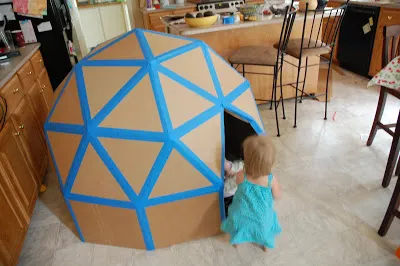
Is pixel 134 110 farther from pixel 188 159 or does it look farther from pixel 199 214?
pixel 199 214

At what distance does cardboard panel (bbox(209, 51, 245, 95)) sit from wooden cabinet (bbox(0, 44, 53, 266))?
1.38 metres

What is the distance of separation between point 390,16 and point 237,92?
2.68m

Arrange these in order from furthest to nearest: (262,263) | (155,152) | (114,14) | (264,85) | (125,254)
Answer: (114,14)
(264,85)
(125,254)
(262,263)
(155,152)

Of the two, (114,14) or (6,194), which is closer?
(6,194)

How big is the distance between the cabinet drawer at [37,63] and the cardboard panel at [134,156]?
164 cm

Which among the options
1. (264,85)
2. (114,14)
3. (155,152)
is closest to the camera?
(155,152)

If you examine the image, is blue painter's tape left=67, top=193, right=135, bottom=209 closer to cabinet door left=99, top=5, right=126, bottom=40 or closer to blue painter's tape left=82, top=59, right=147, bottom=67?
blue painter's tape left=82, top=59, right=147, bottom=67

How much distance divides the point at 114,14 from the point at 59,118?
16.7 feet

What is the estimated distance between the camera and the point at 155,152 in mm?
1502

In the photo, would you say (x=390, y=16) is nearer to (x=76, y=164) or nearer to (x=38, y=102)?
(x=76, y=164)

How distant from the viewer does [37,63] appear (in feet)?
9.12

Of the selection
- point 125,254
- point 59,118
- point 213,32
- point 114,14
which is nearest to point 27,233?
point 125,254

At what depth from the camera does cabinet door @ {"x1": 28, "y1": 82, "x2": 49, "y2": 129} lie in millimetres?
2472

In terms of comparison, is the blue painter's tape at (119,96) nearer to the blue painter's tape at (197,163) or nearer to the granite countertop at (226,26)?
the blue painter's tape at (197,163)
